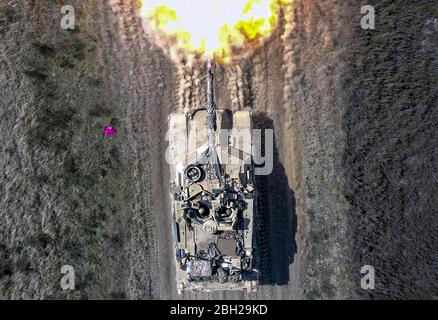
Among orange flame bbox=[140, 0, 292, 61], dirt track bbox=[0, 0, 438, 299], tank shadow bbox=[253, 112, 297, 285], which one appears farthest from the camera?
tank shadow bbox=[253, 112, 297, 285]

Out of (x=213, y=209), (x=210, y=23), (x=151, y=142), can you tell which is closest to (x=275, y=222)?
(x=213, y=209)

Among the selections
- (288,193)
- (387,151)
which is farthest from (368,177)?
(288,193)

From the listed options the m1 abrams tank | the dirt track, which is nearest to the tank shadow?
the dirt track

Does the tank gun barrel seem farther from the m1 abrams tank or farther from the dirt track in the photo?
the dirt track

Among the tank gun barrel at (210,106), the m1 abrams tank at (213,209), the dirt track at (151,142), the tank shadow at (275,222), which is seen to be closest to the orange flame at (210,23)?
the dirt track at (151,142)

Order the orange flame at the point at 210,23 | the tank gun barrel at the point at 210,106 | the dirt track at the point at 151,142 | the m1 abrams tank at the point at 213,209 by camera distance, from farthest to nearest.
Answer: the dirt track at the point at 151,142 < the orange flame at the point at 210,23 < the tank gun barrel at the point at 210,106 < the m1 abrams tank at the point at 213,209

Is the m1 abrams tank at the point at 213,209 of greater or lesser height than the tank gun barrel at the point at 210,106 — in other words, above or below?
below

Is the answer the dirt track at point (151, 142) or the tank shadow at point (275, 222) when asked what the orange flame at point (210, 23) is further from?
the tank shadow at point (275, 222)
